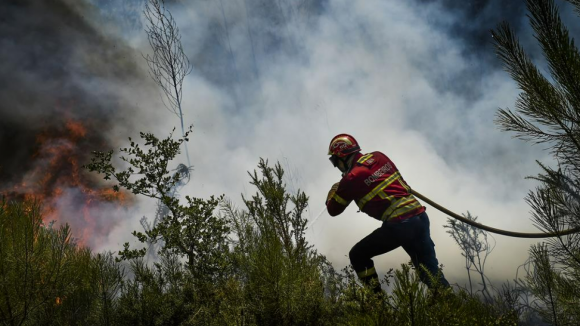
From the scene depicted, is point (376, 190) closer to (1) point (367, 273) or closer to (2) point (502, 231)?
(1) point (367, 273)

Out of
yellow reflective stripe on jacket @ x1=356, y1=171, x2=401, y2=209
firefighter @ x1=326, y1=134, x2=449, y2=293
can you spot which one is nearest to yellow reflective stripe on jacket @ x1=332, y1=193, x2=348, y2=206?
firefighter @ x1=326, y1=134, x2=449, y2=293

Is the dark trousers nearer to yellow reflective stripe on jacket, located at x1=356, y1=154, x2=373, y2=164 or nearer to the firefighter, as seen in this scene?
the firefighter

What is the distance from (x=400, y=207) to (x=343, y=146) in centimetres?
120

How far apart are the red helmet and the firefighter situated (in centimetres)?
22

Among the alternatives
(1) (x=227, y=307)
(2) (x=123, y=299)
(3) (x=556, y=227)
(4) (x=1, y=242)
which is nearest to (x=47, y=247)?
(4) (x=1, y=242)

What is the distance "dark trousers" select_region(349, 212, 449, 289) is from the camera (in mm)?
4152

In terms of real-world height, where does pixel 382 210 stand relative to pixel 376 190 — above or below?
below

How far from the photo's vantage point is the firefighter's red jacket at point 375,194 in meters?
4.32

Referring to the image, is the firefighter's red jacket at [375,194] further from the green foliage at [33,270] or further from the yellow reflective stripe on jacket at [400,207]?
the green foliage at [33,270]

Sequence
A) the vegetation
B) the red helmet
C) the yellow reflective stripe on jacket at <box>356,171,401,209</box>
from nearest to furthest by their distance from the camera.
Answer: the vegetation → the yellow reflective stripe on jacket at <box>356,171,401,209</box> → the red helmet

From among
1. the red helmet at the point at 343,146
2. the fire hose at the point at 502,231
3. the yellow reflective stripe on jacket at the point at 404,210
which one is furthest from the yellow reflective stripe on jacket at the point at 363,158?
the fire hose at the point at 502,231

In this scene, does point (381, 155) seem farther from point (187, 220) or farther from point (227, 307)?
point (187, 220)

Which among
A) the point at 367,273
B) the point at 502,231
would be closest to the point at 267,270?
the point at 367,273

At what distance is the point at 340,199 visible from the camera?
14.8 ft
